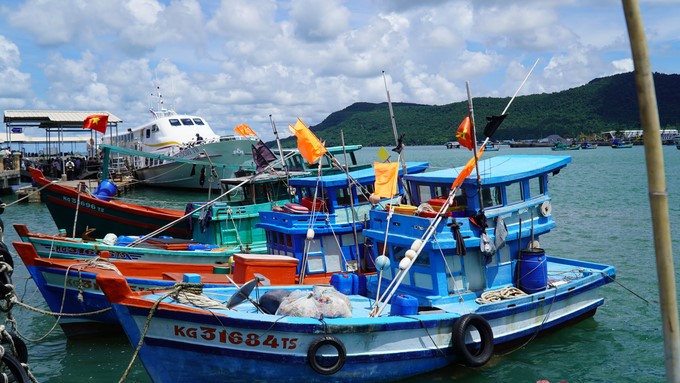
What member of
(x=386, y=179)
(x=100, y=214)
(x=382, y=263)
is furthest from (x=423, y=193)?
(x=100, y=214)

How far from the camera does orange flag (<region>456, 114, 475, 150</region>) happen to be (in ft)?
41.5

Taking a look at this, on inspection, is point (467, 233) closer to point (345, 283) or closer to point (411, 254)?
point (411, 254)

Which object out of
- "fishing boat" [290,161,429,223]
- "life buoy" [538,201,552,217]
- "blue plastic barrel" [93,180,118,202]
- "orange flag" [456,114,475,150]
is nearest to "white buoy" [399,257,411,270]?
"orange flag" [456,114,475,150]

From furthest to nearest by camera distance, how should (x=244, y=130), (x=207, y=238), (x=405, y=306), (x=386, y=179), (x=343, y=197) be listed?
(x=244, y=130) → (x=207, y=238) → (x=343, y=197) → (x=386, y=179) → (x=405, y=306)

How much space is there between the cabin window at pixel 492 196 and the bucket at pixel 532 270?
1.15m

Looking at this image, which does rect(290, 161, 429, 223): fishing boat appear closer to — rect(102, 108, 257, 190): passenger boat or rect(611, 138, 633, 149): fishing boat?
rect(102, 108, 257, 190): passenger boat

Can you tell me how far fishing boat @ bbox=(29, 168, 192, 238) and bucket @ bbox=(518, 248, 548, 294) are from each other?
13.2 meters

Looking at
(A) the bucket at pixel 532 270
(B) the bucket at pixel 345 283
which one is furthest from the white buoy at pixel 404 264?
(A) the bucket at pixel 532 270

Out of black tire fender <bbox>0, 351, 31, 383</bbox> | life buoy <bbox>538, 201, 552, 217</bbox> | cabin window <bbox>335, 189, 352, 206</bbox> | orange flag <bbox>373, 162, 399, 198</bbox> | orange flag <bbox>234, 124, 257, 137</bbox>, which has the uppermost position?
orange flag <bbox>234, 124, 257, 137</bbox>

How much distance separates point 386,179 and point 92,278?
708 centimetres

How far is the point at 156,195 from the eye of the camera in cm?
5034

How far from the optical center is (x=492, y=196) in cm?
1333

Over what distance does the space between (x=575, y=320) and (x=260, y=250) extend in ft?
31.4

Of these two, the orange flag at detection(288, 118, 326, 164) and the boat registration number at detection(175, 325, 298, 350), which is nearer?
the boat registration number at detection(175, 325, 298, 350)
